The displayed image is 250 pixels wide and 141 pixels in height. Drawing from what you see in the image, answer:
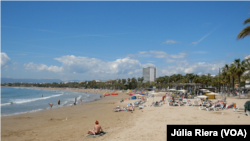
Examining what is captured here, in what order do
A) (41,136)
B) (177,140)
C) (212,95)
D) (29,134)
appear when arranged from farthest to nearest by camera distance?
(212,95) < (29,134) < (41,136) < (177,140)

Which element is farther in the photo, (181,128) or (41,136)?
(41,136)

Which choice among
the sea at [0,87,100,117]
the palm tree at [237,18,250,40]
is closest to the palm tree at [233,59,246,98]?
the palm tree at [237,18,250,40]

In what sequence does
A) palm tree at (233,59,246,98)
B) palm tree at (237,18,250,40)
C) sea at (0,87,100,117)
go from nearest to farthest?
palm tree at (237,18,250,40), sea at (0,87,100,117), palm tree at (233,59,246,98)

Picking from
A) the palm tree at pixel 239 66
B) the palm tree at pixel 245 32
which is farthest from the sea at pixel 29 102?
the palm tree at pixel 239 66

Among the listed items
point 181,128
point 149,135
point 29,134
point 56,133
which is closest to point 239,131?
point 181,128

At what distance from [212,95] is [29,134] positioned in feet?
95.2

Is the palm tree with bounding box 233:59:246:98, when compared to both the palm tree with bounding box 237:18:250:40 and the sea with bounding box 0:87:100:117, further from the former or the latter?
the sea with bounding box 0:87:100:117

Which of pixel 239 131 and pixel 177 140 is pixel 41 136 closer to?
pixel 177 140

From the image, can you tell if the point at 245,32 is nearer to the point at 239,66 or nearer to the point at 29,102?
the point at 239,66

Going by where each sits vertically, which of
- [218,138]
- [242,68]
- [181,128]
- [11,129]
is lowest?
[11,129]

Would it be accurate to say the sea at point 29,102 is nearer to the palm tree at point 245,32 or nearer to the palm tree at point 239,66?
the palm tree at point 245,32

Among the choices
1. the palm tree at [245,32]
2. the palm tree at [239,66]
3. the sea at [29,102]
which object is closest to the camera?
the palm tree at [245,32]

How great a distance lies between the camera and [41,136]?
1025 cm

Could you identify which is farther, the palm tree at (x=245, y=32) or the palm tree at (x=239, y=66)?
the palm tree at (x=239, y=66)
